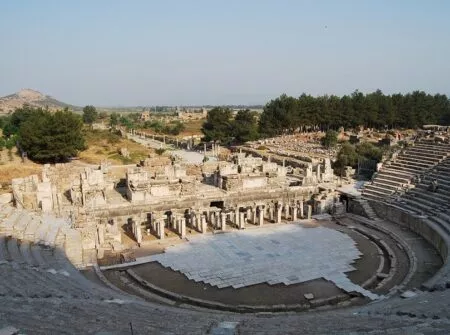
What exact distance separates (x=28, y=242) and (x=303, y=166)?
2940cm

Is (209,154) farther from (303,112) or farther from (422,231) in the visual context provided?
(422,231)

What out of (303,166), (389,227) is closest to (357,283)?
(389,227)

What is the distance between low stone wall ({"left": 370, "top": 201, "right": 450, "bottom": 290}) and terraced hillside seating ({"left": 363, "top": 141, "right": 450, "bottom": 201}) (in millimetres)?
1181

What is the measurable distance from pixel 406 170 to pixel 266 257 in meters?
15.1

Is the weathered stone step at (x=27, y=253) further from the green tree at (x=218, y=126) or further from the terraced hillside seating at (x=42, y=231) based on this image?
the green tree at (x=218, y=126)

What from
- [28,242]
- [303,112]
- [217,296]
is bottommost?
[217,296]

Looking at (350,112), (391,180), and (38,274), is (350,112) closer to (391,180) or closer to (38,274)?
(391,180)

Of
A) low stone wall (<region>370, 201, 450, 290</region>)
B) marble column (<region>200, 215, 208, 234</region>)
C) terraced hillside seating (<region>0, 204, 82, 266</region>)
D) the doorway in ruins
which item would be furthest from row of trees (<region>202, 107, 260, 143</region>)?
terraced hillside seating (<region>0, 204, 82, 266</region>)

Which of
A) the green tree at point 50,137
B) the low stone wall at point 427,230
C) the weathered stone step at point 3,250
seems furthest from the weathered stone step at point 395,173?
the green tree at point 50,137

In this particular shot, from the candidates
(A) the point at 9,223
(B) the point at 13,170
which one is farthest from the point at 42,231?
(B) the point at 13,170

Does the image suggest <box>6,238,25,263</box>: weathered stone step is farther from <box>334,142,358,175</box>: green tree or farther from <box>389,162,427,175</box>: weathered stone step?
→ <box>334,142,358,175</box>: green tree

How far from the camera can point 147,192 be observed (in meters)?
27.1

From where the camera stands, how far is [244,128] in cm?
6056

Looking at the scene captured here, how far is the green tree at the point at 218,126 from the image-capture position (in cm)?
5945
